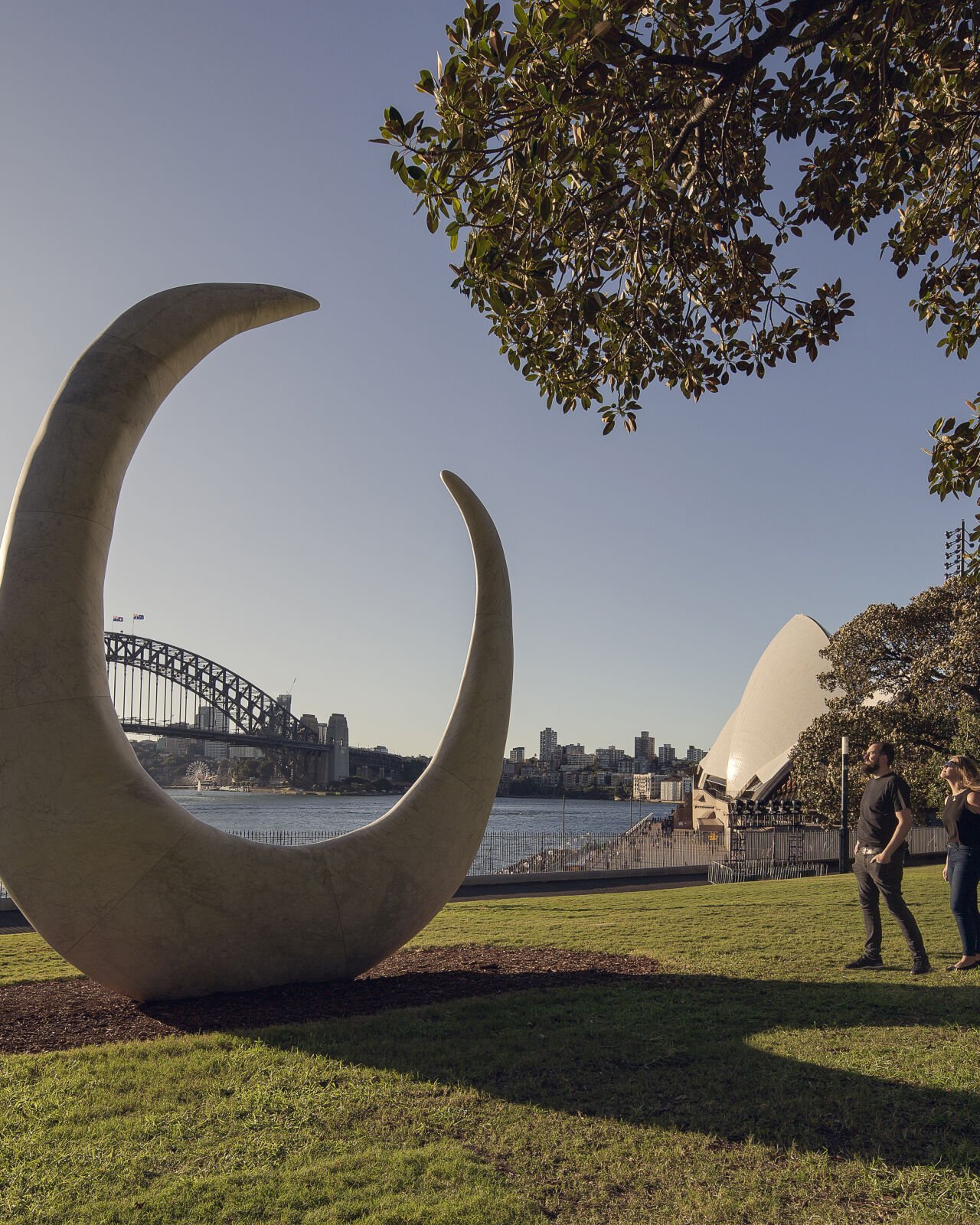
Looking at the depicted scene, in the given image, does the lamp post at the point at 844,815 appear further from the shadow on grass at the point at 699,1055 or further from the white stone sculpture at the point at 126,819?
the white stone sculpture at the point at 126,819

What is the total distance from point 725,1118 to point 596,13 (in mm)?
4480

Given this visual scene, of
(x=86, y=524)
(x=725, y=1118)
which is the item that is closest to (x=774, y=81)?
(x=86, y=524)

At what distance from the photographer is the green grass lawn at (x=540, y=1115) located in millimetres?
2766

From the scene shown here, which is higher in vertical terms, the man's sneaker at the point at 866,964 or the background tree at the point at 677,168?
the background tree at the point at 677,168

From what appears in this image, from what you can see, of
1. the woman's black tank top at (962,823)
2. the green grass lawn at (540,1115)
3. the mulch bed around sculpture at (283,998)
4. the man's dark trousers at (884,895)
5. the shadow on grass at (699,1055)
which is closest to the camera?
the green grass lawn at (540,1115)

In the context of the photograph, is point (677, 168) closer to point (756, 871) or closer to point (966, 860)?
point (966, 860)

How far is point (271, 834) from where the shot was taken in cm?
2592

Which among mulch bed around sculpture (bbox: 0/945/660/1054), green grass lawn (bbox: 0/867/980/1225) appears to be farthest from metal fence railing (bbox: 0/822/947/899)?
green grass lawn (bbox: 0/867/980/1225)

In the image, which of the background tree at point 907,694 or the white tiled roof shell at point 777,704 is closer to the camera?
the background tree at point 907,694

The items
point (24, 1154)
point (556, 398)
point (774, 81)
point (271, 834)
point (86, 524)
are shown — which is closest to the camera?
point (24, 1154)

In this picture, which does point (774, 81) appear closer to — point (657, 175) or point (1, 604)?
point (657, 175)

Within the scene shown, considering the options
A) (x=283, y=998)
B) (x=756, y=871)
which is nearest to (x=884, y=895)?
(x=283, y=998)

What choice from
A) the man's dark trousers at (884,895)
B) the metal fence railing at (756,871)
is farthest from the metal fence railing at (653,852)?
the man's dark trousers at (884,895)

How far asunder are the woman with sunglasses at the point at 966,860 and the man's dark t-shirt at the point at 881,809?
36 cm
